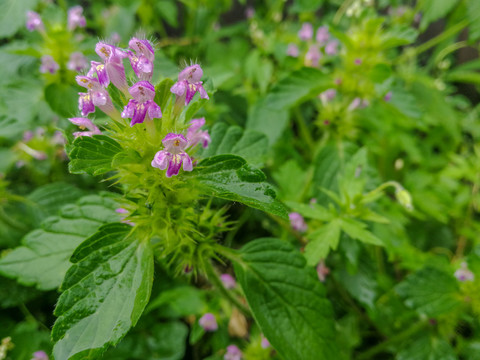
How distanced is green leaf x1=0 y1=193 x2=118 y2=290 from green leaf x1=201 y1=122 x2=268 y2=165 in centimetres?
31

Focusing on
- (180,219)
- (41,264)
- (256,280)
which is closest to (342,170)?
(256,280)

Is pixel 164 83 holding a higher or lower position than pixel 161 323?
higher

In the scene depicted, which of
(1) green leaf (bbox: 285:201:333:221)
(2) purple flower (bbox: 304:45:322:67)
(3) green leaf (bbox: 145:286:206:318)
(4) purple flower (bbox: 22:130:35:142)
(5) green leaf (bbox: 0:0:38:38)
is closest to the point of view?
(1) green leaf (bbox: 285:201:333:221)

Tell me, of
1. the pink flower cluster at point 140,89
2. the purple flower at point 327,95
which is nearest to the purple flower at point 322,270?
the purple flower at point 327,95

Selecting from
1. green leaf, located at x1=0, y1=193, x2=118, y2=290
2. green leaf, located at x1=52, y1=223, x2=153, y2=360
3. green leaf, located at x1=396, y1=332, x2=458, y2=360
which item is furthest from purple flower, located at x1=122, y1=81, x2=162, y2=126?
green leaf, located at x1=396, y1=332, x2=458, y2=360

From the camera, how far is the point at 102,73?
662mm

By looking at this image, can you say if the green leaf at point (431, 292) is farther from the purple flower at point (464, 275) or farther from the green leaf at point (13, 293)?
the green leaf at point (13, 293)

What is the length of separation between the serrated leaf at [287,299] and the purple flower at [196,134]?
330 millimetres

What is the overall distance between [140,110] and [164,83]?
10cm

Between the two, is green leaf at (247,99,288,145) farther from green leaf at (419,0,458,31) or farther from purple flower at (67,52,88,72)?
green leaf at (419,0,458,31)

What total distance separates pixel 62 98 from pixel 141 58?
96 cm

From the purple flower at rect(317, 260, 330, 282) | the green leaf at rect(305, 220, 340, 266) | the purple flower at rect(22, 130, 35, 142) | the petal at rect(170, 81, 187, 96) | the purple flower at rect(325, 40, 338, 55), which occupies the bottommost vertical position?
the purple flower at rect(22, 130, 35, 142)

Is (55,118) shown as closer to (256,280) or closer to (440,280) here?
(256,280)

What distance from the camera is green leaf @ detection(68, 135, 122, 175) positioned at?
2.03 feet
